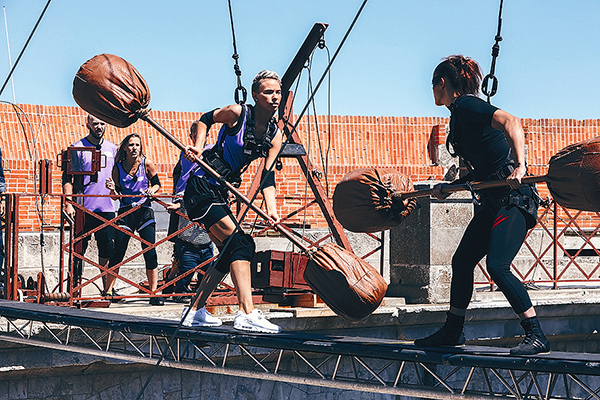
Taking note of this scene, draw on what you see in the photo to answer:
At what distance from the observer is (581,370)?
488cm

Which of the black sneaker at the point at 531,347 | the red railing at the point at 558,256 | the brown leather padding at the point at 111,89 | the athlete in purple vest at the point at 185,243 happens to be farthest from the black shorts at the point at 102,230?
the red railing at the point at 558,256

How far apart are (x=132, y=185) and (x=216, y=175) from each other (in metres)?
3.13

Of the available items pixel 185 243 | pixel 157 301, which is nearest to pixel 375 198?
pixel 185 243

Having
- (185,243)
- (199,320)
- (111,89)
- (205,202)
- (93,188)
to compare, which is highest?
(111,89)

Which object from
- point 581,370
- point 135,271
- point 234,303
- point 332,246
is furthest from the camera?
point 135,271

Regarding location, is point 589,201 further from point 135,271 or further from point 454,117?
point 135,271

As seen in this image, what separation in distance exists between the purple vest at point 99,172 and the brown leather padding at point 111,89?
2374 mm

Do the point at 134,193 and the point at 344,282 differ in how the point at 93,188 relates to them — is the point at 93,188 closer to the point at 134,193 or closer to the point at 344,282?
the point at 134,193

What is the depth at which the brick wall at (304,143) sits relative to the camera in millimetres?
12863

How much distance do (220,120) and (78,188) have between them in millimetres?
2977

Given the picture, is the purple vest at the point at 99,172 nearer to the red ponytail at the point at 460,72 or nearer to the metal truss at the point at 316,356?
the metal truss at the point at 316,356

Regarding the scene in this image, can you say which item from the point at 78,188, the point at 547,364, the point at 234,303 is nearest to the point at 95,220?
the point at 78,188

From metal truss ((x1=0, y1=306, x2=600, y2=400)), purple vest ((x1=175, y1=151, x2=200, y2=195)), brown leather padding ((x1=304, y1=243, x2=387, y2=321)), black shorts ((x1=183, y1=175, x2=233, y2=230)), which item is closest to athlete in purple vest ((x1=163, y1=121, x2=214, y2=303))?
purple vest ((x1=175, y1=151, x2=200, y2=195))

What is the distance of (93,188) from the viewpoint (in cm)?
902
